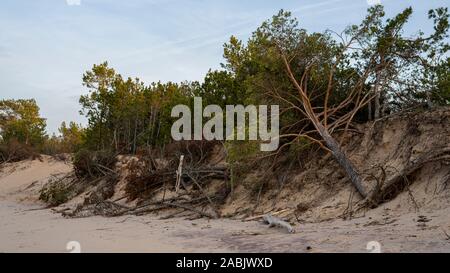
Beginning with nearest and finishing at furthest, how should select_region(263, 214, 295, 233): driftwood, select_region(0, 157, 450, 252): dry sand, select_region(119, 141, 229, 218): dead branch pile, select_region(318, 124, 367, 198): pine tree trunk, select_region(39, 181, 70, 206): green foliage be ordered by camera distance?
select_region(0, 157, 450, 252): dry sand < select_region(263, 214, 295, 233): driftwood < select_region(318, 124, 367, 198): pine tree trunk < select_region(119, 141, 229, 218): dead branch pile < select_region(39, 181, 70, 206): green foliage

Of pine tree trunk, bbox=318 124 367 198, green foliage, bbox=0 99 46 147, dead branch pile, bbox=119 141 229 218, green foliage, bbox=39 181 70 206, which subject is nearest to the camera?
pine tree trunk, bbox=318 124 367 198

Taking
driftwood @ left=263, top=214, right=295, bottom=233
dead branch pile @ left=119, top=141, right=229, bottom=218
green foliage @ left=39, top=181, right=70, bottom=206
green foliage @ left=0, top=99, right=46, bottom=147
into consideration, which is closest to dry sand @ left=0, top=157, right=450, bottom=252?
driftwood @ left=263, top=214, right=295, bottom=233

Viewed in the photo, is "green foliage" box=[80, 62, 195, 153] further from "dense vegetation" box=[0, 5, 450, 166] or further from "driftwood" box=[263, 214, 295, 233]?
"driftwood" box=[263, 214, 295, 233]

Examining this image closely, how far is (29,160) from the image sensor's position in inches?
1130

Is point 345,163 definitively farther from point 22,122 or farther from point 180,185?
point 22,122

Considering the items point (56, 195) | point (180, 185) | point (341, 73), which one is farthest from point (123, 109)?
point (341, 73)

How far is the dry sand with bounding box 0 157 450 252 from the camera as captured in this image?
5.55 metres

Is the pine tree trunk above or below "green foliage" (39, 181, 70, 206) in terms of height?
above

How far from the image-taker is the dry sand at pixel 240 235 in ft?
18.2

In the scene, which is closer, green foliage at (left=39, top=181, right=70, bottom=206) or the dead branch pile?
the dead branch pile

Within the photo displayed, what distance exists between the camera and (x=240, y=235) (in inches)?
288

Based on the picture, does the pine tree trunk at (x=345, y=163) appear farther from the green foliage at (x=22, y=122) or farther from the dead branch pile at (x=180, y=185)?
the green foliage at (x=22, y=122)

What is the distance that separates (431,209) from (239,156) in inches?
182
